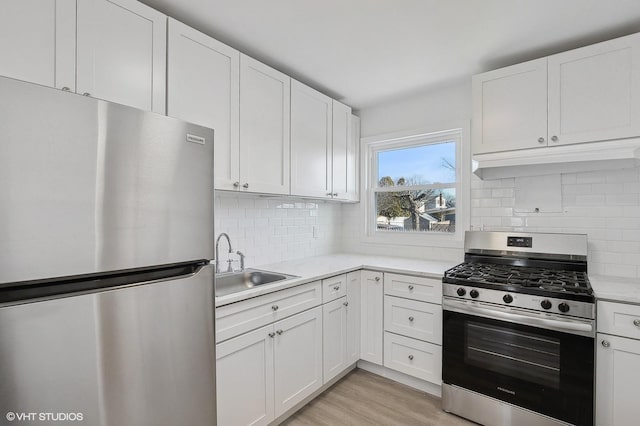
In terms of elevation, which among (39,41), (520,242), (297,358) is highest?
(39,41)

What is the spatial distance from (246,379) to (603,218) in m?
2.60

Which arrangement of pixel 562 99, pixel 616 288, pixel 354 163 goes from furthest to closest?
pixel 354 163, pixel 562 99, pixel 616 288

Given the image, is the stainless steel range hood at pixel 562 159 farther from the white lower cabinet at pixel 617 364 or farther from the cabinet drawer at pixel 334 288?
the cabinet drawer at pixel 334 288

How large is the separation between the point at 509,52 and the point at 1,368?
2934 mm

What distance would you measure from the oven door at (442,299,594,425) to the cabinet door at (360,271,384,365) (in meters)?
0.58

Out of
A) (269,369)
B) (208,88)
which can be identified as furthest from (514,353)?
(208,88)

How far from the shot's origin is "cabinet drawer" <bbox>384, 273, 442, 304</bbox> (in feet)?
7.59

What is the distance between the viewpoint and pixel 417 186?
3156 millimetres

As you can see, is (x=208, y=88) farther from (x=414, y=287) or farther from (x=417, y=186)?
(x=417, y=186)

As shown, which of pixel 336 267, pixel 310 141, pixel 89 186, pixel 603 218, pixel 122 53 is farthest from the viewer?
pixel 310 141

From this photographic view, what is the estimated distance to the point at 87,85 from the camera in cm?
138

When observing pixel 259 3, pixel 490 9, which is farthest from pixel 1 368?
pixel 490 9

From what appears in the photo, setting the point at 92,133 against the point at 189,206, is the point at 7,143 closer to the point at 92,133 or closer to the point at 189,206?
the point at 92,133

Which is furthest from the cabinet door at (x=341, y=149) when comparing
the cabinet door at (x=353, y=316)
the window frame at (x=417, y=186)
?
the cabinet door at (x=353, y=316)
